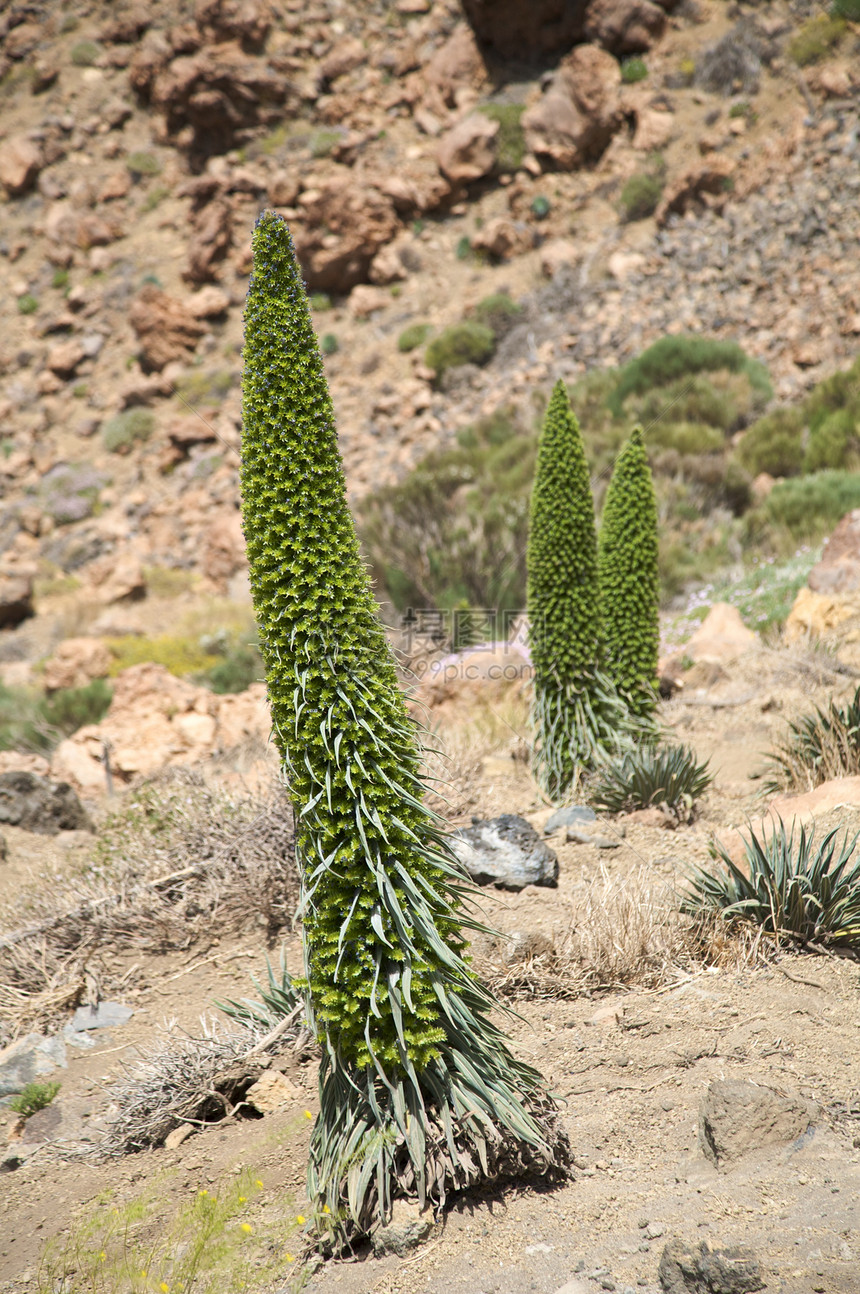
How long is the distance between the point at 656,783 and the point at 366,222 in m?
20.3

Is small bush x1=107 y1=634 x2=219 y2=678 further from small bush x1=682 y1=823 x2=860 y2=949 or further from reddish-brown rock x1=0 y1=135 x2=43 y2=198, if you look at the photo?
reddish-brown rock x1=0 y1=135 x2=43 y2=198

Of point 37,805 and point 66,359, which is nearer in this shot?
point 37,805

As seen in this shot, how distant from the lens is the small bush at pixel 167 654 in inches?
453

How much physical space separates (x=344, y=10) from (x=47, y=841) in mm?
28871

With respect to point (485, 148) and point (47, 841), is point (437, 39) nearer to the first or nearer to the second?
point (485, 148)

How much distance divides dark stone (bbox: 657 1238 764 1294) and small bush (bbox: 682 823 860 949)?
51.2 inches

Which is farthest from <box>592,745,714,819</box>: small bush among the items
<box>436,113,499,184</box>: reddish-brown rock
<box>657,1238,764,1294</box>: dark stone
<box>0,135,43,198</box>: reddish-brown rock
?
<box>0,135,43,198</box>: reddish-brown rock

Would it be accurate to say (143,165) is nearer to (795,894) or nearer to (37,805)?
(37,805)

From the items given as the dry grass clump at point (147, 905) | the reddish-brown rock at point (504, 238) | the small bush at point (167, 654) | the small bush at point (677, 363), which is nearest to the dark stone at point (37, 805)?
the dry grass clump at point (147, 905)

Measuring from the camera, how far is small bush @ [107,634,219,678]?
11.5 metres

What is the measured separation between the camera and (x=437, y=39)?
23688mm

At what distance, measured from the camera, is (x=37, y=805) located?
17.5 ft

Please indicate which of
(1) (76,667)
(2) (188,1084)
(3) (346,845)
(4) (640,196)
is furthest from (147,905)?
(4) (640,196)

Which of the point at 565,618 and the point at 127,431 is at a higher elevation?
the point at 565,618
